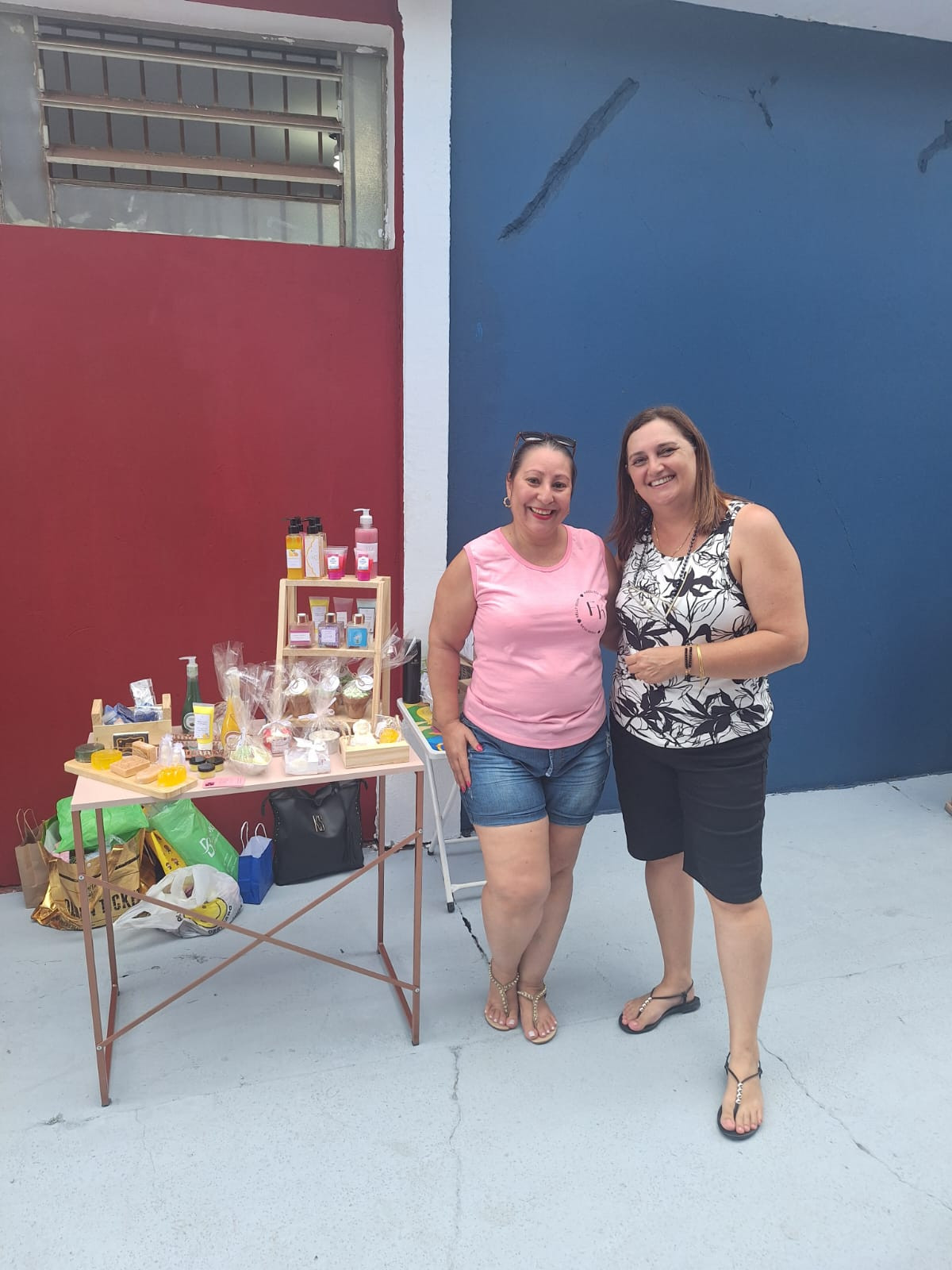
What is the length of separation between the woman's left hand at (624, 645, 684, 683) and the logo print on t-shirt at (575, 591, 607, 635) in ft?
0.57

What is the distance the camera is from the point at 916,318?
12.4ft

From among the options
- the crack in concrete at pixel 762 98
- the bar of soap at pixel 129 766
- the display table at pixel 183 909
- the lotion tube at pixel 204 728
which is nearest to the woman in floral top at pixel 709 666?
the display table at pixel 183 909

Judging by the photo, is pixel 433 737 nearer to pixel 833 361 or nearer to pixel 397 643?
pixel 397 643

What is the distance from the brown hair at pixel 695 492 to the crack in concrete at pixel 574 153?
5.07 feet

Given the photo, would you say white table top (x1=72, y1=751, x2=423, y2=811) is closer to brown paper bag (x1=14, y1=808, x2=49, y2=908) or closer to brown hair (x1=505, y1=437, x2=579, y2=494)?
brown hair (x1=505, y1=437, x2=579, y2=494)

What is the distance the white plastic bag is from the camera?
9.18 feet

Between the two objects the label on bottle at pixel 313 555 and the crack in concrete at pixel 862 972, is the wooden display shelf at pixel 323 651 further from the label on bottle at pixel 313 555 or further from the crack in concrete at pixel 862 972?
the crack in concrete at pixel 862 972

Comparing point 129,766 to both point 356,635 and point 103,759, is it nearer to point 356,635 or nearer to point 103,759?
point 103,759

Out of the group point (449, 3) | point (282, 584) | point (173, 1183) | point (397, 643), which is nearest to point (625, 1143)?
point (173, 1183)

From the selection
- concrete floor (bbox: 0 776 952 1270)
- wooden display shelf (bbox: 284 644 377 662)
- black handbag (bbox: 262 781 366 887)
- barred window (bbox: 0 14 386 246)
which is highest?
barred window (bbox: 0 14 386 246)

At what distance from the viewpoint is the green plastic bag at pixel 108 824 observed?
112 inches

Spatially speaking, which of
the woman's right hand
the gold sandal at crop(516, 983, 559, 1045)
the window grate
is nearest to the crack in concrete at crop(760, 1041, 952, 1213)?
the gold sandal at crop(516, 983, 559, 1045)

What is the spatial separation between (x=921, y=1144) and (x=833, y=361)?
3.07m

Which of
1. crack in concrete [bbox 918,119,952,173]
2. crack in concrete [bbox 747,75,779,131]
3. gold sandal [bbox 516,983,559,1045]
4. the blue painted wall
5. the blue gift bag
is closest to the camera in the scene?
gold sandal [bbox 516,983,559,1045]
